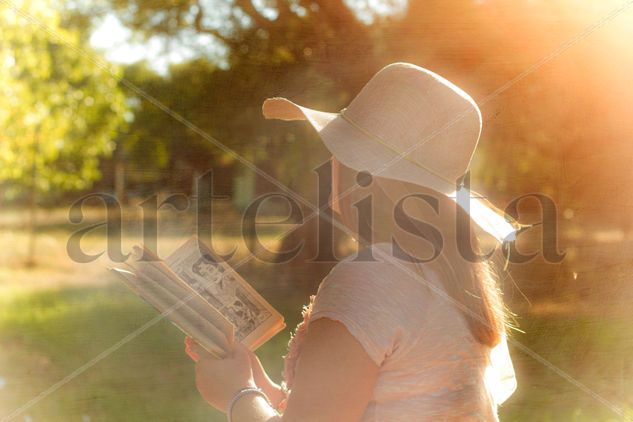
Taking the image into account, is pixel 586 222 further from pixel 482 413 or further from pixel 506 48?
pixel 482 413

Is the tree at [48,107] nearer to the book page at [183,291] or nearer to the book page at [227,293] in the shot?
the book page at [227,293]

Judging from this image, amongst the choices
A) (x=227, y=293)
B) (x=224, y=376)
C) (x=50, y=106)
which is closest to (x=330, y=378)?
(x=224, y=376)

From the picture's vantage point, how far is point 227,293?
1.51 metres

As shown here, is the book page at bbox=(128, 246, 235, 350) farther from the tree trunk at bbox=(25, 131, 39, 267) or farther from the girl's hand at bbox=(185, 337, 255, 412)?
the tree trunk at bbox=(25, 131, 39, 267)

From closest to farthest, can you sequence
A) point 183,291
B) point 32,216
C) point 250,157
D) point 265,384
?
point 183,291, point 265,384, point 32,216, point 250,157

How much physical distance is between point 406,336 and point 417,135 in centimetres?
35

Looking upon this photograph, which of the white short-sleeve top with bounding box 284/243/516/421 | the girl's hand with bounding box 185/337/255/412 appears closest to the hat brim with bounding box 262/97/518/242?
the white short-sleeve top with bounding box 284/243/516/421

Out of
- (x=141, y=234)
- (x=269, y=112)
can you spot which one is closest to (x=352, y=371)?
(x=269, y=112)

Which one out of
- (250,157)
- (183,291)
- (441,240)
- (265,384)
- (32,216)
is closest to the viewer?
(441,240)

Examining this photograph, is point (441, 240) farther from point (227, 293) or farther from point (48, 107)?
point (48, 107)

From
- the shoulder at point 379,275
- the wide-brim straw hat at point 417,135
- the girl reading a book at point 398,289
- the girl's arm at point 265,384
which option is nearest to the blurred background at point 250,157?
the girl's arm at point 265,384

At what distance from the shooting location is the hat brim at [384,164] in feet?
3.76

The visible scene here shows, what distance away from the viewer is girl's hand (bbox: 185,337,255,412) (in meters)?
1.20

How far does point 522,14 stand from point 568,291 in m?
1.03
